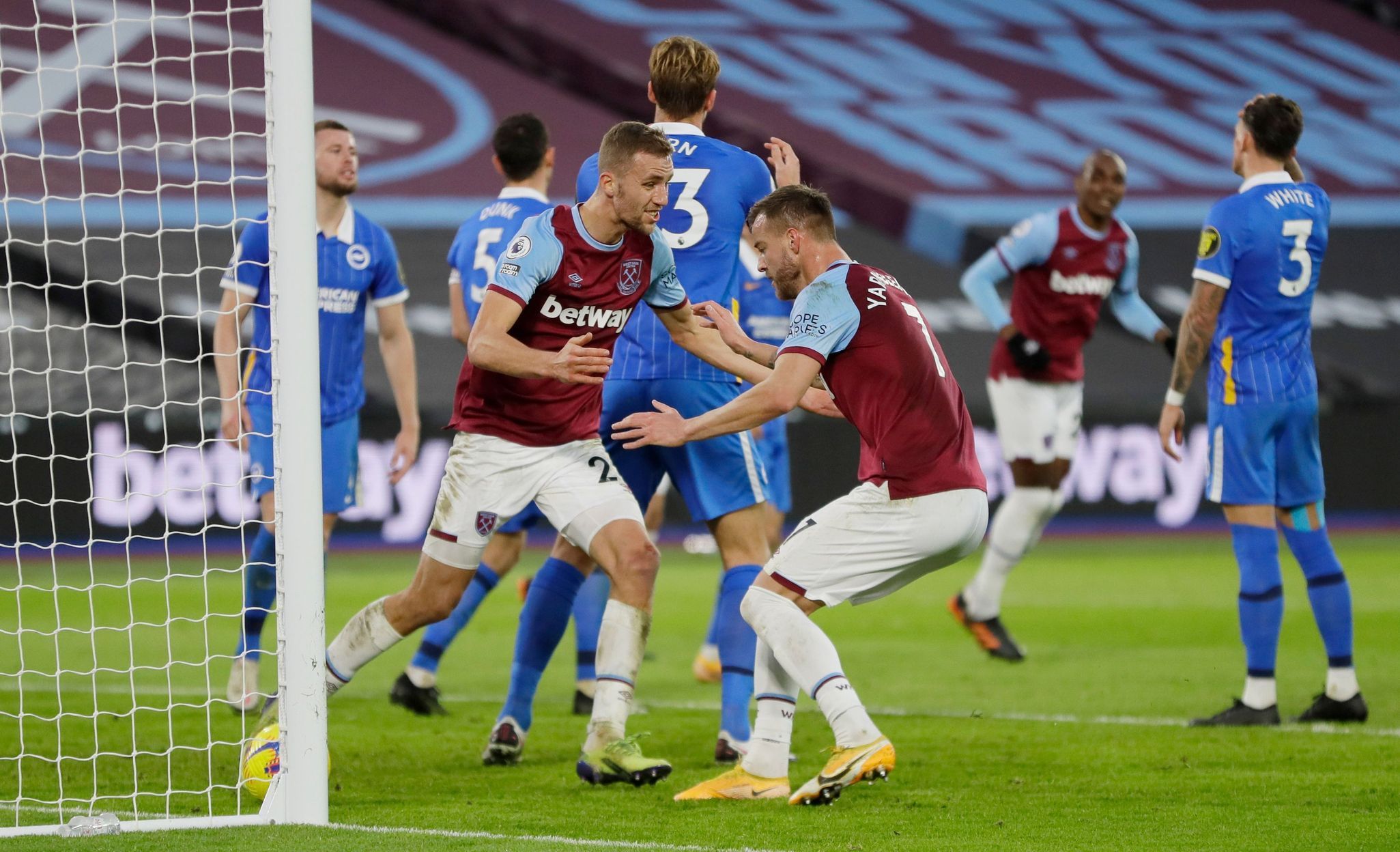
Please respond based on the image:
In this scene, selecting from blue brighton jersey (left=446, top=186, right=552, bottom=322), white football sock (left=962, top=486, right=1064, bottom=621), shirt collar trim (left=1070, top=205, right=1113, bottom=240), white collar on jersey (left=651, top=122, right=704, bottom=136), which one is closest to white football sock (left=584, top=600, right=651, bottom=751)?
white collar on jersey (left=651, top=122, right=704, bottom=136)

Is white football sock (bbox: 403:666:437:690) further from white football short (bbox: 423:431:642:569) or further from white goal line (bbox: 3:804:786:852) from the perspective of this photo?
white goal line (bbox: 3:804:786:852)

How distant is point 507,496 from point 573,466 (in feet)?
0.70

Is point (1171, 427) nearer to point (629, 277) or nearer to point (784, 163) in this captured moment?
point (784, 163)

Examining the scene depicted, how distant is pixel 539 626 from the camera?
16.9 ft

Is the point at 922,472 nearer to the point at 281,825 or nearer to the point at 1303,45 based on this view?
the point at 281,825

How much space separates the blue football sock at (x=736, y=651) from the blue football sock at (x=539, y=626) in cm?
50

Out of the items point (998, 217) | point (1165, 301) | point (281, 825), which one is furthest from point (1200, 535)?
point (281, 825)

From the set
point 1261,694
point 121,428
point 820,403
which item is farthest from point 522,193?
point 121,428

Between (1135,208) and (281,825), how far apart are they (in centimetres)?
1640

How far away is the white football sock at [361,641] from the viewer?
15.1 feet

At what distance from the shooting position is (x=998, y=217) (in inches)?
706

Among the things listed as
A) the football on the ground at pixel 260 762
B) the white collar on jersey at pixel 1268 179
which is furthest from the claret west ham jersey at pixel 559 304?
the white collar on jersey at pixel 1268 179

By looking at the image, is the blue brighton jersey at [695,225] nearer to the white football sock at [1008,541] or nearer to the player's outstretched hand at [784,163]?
the player's outstretched hand at [784,163]

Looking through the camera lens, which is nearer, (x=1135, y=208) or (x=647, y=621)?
(x=647, y=621)
